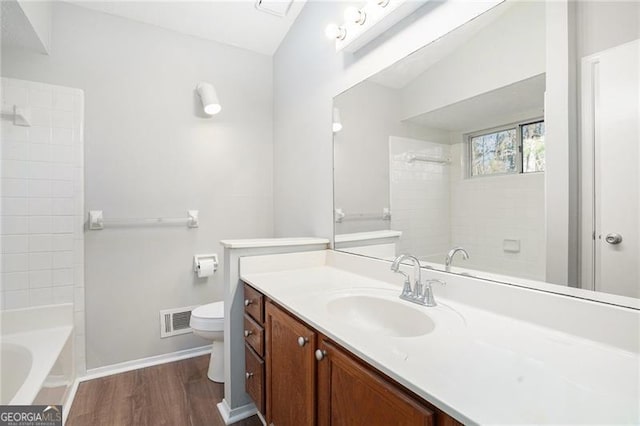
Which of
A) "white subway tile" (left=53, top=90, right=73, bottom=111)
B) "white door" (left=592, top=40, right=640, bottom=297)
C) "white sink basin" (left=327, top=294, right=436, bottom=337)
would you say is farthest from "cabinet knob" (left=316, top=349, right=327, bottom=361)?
"white subway tile" (left=53, top=90, right=73, bottom=111)

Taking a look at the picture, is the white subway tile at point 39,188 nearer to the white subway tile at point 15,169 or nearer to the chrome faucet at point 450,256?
the white subway tile at point 15,169

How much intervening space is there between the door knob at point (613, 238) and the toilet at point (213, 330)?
185cm

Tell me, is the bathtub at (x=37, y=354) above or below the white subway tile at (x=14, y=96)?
below

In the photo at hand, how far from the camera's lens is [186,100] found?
92.2 inches

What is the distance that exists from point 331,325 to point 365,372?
188 mm

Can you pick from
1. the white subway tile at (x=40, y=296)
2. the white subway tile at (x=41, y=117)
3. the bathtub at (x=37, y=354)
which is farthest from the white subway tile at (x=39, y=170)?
the bathtub at (x=37, y=354)

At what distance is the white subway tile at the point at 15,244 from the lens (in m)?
1.81

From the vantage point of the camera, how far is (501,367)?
2.24 ft

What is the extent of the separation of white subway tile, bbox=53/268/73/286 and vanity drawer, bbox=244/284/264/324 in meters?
1.24

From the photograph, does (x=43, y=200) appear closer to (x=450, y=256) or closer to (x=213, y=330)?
(x=213, y=330)

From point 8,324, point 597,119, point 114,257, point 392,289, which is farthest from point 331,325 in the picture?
point 8,324

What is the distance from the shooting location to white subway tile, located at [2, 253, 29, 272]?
181 cm

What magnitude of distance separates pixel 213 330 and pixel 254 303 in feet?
1.98

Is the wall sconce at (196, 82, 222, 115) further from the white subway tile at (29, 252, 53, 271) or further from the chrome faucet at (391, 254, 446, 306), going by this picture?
the chrome faucet at (391, 254, 446, 306)
